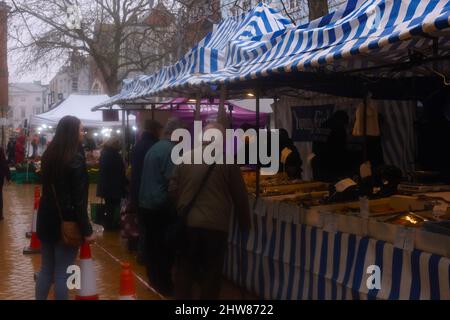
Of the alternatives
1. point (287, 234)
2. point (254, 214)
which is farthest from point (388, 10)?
point (254, 214)

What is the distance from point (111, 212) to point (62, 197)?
625 centimetres

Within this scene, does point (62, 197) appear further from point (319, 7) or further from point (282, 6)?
point (282, 6)

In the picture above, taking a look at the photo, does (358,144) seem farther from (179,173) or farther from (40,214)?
(40,214)

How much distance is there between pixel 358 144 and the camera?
9.38 meters

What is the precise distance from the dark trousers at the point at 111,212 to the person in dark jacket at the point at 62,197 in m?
5.59

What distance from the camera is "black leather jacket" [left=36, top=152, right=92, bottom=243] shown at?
4.80m

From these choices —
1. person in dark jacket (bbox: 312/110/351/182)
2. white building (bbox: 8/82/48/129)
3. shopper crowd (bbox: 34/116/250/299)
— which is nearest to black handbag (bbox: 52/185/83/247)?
shopper crowd (bbox: 34/116/250/299)

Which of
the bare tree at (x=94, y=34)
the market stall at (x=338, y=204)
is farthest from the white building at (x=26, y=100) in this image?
the market stall at (x=338, y=204)

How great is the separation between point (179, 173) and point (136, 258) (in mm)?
3745

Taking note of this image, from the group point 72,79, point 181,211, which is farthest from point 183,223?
point 72,79

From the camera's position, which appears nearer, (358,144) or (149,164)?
(149,164)

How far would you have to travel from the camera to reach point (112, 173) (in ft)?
33.0

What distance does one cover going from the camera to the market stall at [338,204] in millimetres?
4141

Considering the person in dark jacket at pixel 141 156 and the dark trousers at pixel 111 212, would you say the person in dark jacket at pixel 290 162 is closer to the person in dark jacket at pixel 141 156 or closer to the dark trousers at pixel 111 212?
the person in dark jacket at pixel 141 156
